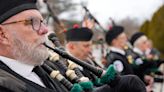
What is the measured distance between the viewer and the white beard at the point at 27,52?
8.18 feet

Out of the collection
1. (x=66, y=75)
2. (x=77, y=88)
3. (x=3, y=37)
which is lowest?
(x=77, y=88)

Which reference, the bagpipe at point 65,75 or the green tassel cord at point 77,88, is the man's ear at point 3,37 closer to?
the bagpipe at point 65,75

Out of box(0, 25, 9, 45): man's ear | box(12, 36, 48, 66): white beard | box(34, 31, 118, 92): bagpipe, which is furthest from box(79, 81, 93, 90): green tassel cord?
box(0, 25, 9, 45): man's ear

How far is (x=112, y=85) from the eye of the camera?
2516 millimetres

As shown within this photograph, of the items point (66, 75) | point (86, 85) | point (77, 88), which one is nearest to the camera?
point (77, 88)

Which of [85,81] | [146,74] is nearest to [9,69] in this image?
[85,81]

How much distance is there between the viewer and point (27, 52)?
2496mm

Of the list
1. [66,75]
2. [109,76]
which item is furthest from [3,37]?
[109,76]

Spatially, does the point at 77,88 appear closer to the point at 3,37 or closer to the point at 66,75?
the point at 66,75

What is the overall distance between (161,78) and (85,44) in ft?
13.3

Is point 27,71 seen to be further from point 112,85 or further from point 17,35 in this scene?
point 112,85

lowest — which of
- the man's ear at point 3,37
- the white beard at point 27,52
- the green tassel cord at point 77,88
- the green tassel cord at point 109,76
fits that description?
the green tassel cord at point 77,88

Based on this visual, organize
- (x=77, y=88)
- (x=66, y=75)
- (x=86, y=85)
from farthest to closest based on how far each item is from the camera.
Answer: (x=66, y=75) < (x=86, y=85) < (x=77, y=88)

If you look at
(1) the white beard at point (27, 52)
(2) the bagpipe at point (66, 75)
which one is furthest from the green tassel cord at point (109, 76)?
(1) the white beard at point (27, 52)
